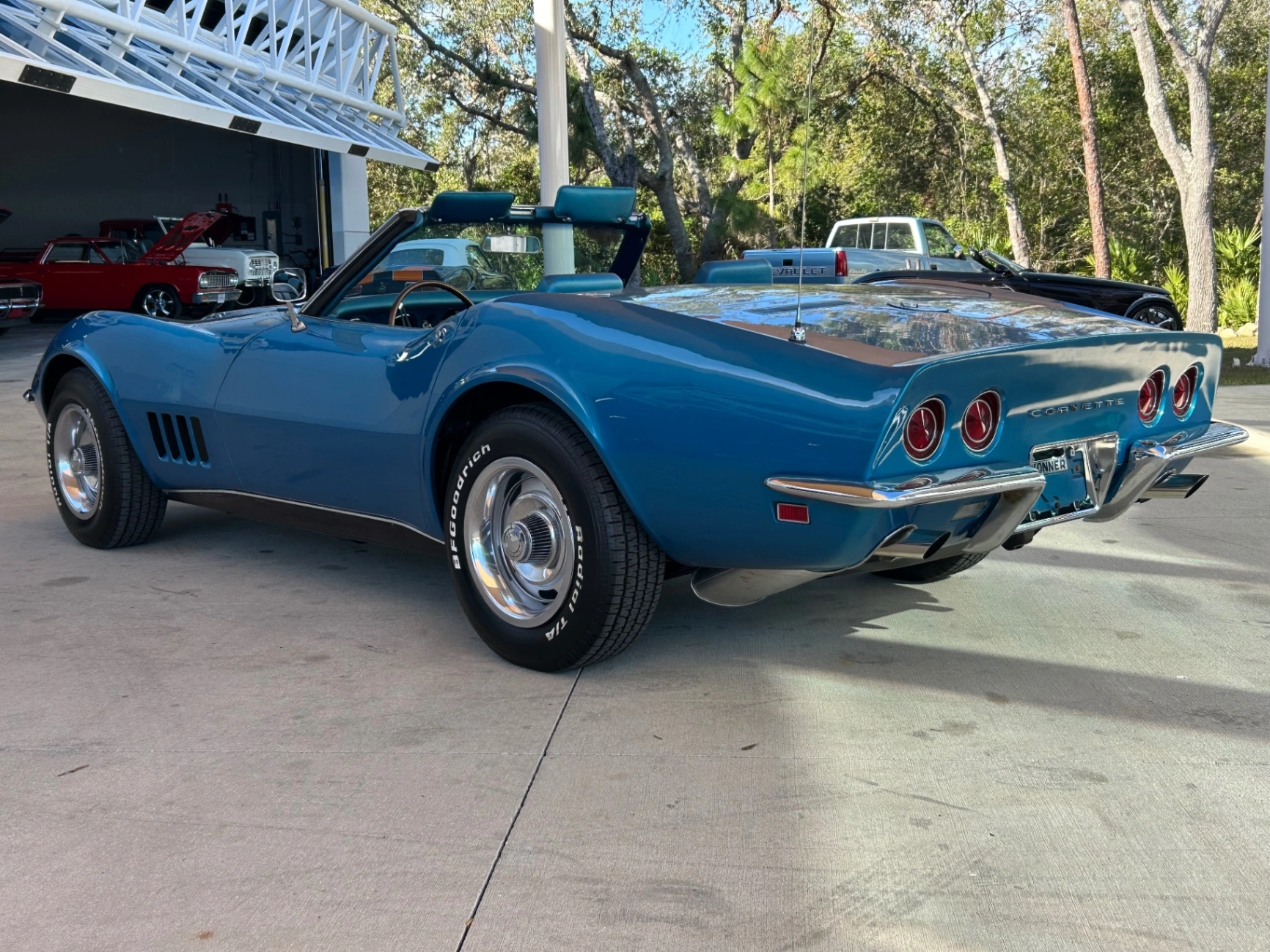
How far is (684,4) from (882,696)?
2801 cm

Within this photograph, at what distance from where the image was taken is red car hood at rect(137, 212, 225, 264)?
1964 cm

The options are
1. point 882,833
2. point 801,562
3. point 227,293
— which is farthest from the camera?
point 227,293

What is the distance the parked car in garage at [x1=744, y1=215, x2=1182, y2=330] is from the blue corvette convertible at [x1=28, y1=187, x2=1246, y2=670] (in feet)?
21.1

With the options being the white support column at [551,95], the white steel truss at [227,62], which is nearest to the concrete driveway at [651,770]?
the white support column at [551,95]

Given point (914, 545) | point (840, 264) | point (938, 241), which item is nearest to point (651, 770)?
point (914, 545)

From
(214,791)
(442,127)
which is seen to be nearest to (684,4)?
(442,127)

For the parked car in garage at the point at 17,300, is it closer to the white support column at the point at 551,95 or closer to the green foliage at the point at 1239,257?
the white support column at the point at 551,95

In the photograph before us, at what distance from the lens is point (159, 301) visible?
1944 centimetres

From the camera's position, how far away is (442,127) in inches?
1282

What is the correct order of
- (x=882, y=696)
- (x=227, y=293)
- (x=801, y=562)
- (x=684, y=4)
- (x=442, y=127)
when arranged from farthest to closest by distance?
(x=442, y=127)
(x=684, y=4)
(x=227, y=293)
(x=882, y=696)
(x=801, y=562)

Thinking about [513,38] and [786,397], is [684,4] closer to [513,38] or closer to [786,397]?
[513,38]

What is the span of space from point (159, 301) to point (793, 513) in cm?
1822

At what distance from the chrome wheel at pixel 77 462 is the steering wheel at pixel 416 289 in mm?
1548

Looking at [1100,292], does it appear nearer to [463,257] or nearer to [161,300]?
[463,257]
